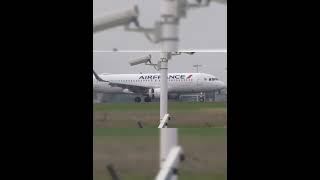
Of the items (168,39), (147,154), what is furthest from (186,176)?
(168,39)

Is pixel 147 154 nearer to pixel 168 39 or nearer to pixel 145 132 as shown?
pixel 145 132

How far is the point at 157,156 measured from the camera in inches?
68.4

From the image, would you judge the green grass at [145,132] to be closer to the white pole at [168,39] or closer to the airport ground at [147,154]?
the airport ground at [147,154]

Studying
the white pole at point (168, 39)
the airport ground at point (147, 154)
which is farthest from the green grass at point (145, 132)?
the white pole at point (168, 39)

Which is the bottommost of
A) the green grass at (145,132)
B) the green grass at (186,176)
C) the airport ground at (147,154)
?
the green grass at (186,176)

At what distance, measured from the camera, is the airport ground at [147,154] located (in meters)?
1.79

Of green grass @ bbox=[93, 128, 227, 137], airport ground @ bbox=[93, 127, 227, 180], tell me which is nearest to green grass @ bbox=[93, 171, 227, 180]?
airport ground @ bbox=[93, 127, 227, 180]

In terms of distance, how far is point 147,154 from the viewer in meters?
1.82

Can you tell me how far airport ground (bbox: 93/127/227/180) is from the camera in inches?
70.6

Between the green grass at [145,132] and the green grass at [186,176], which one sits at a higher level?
the green grass at [145,132]
